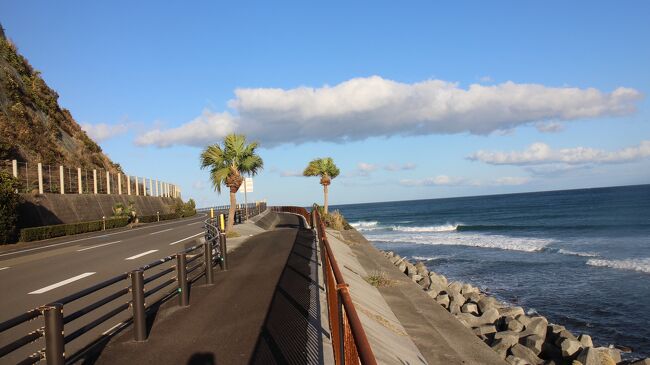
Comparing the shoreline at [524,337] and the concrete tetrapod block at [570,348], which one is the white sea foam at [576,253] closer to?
the shoreline at [524,337]

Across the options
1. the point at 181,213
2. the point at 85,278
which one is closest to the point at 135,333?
the point at 85,278

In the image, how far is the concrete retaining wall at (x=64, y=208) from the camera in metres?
30.2

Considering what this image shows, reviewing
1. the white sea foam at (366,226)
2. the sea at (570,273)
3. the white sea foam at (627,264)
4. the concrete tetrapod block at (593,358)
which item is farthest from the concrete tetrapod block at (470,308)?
the white sea foam at (366,226)

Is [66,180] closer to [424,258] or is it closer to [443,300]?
[424,258]

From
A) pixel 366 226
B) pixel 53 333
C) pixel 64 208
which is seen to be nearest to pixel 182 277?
pixel 53 333

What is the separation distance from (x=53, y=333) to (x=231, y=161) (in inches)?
760

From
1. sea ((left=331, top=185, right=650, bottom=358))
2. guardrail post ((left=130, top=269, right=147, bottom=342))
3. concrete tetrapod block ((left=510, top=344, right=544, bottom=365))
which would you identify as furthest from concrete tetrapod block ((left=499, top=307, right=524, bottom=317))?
guardrail post ((left=130, top=269, right=147, bottom=342))

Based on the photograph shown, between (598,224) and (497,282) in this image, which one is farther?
(598,224)

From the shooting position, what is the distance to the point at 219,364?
5828mm

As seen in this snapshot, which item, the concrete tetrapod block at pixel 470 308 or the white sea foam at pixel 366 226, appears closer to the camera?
the concrete tetrapod block at pixel 470 308

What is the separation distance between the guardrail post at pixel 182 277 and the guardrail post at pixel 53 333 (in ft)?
12.0

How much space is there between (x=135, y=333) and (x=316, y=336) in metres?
2.65

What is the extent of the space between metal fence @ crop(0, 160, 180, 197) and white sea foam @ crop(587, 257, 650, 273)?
3534 centimetres

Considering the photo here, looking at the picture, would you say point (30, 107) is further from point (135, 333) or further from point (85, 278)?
point (135, 333)
